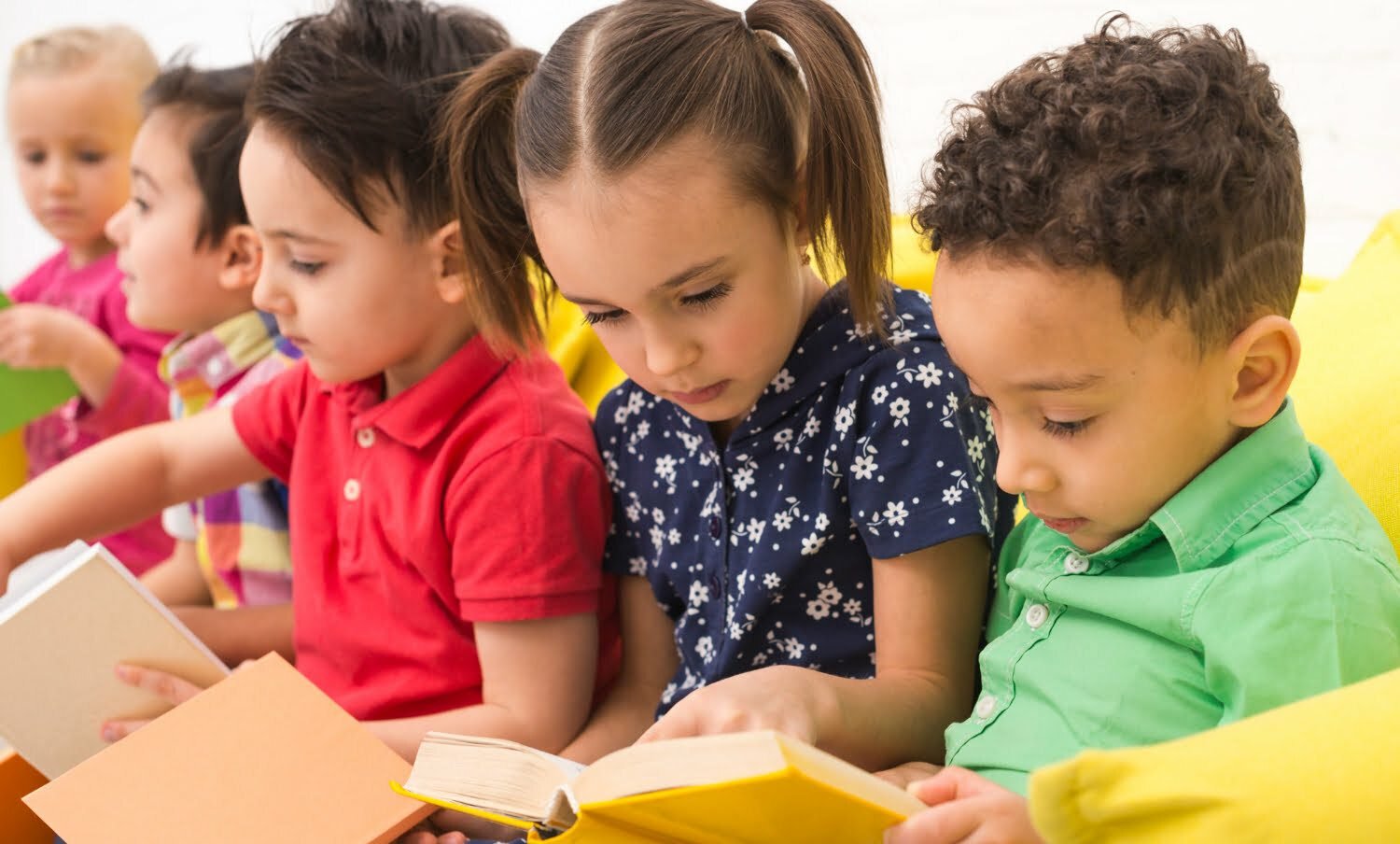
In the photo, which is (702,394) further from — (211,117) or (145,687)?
(211,117)

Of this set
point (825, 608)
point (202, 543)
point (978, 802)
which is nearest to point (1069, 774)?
point (978, 802)

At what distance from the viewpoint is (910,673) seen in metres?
0.93

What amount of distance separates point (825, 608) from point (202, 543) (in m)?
0.77

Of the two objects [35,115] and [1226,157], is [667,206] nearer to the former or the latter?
[1226,157]

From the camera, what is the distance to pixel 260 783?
0.94 meters

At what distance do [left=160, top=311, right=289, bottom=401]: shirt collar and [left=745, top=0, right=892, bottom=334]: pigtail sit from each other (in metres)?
0.74

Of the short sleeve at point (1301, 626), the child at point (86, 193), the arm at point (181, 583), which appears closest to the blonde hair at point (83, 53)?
the child at point (86, 193)

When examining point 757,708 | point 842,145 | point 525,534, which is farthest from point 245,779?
point 842,145

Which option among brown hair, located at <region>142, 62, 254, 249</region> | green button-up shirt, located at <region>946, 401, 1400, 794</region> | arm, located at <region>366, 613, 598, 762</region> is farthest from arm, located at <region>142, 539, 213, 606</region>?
green button-up shirt, located at <region>946, 401, 1400, 794</region>

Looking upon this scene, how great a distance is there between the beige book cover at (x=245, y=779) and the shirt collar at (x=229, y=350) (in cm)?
55

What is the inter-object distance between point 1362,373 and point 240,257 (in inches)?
42.8

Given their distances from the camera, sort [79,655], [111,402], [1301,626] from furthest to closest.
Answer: [111,402], [79,655], [1301,626]

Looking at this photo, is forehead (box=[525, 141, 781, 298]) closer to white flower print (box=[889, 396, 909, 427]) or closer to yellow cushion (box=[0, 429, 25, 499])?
white flower print (box=[889, 396, 909, 427])

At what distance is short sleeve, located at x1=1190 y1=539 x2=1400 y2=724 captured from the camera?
671 millimetres
